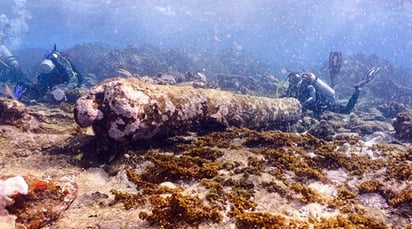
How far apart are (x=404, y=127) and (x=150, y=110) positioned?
357 inches

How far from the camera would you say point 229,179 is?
4.65 meters

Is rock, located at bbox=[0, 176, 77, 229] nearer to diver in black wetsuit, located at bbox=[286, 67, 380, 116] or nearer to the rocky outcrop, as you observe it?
the rocky outcrop

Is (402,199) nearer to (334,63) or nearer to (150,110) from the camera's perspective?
(150,110)

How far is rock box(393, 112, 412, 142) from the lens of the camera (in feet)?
31.9

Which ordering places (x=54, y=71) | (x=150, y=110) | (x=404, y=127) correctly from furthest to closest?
(x=54, y=71) < (x=404, y=127) < (x=150, y=110)

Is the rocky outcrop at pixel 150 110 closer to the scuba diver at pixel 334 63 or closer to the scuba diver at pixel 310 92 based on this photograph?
the scuba diver at pixel 310 92

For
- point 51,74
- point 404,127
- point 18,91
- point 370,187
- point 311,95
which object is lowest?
point 18,91

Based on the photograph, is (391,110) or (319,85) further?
(391,110)

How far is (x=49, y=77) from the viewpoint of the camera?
13078 millimetres

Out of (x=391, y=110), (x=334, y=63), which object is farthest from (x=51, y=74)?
(x=391, y=110)

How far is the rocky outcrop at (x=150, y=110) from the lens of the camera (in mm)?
5559

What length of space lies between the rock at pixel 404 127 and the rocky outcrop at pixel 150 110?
5726mm

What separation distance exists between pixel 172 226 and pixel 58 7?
57.2 m

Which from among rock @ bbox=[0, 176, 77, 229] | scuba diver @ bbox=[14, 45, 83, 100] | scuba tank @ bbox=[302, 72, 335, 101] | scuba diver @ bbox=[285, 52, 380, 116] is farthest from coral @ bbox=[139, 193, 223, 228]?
scuba tank @ bbox=[302, 72, 335, 101]
